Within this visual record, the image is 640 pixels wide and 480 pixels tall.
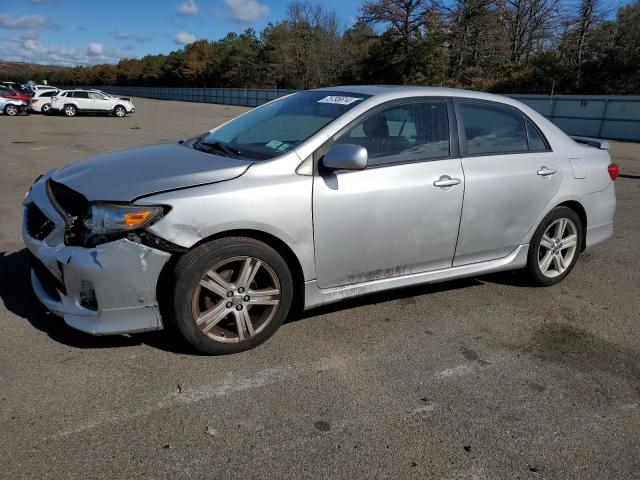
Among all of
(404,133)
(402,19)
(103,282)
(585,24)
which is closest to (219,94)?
(402,19)

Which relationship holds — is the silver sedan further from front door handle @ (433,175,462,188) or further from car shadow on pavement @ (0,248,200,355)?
car shadow on pavement @ (0,248,200,355)

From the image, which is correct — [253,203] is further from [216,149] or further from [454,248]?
[454,248]

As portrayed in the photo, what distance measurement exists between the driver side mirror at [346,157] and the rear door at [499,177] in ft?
3.30

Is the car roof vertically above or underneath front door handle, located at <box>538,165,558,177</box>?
above

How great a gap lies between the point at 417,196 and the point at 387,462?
1.79 metres

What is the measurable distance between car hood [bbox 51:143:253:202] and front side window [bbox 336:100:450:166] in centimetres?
83

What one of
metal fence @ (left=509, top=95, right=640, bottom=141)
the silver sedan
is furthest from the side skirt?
metal fence @ (left=509, top=95, right=640, bottom=141)

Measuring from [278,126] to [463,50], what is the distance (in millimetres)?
45544

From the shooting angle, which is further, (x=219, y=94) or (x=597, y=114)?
(x=219, y=94)

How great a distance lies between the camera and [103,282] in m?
2.78

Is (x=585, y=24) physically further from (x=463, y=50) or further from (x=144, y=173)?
(x=144, y=173)

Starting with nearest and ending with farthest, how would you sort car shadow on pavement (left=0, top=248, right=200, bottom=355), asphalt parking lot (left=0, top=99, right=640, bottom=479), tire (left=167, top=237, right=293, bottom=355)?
1. asphalt parking lot (left=0, top=99, right=640, bottom=479)
2. tire (left=167, top=237, right=293, bottom=355)
3. car shadow on pavement (left=0, top=248, right=200, bottom=355)

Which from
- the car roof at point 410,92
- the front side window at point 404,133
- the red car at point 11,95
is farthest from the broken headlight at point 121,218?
the red car at point 11,95

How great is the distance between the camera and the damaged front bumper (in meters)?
2.78
